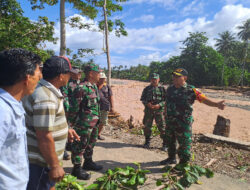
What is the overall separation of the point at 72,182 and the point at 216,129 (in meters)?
5.41

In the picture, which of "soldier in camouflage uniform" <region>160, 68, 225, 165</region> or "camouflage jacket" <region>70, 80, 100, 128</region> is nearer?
"camouflage jacket" <region>70, 80, 100, 128</region>

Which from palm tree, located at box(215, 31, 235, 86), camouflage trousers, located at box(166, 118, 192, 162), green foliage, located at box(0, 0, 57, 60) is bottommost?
camouflage trousers, located at box(166, 118, 192, 162)

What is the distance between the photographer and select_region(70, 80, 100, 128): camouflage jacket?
3094 mm

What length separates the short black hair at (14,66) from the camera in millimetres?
1229

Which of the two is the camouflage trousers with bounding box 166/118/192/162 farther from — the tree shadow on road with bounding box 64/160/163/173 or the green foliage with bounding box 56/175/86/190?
the green foliage with bounding box 56/175/86/190

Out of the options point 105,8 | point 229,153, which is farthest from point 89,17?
point 229,153

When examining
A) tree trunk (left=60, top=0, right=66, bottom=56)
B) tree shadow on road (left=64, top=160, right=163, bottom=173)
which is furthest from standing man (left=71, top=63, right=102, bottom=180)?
tree trunk (left=60, top=0, right=66, bottom=56)

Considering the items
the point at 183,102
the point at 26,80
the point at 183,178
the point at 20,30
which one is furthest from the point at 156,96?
the point at 20,30

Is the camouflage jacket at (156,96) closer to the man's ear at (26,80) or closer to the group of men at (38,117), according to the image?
the group of men at (38,117)

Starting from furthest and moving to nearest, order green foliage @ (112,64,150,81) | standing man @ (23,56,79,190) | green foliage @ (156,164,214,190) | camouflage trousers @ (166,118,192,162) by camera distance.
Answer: green foliage @ (112,64,150,81) < camouflage trousers @ (166,118,192,162) < green foliage @ (156,164,214,190) < standing man @ (23,56,79,190)

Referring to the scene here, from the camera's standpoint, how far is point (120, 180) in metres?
2.78

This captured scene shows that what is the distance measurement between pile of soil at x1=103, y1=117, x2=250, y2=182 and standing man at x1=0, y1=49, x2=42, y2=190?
12.9 feet

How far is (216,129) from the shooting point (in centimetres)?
652

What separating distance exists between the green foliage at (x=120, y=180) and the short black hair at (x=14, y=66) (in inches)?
69.2
